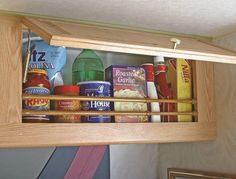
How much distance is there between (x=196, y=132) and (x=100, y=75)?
401 millimetres

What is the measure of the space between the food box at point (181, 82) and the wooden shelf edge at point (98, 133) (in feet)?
0.21

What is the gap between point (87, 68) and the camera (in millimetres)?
1230

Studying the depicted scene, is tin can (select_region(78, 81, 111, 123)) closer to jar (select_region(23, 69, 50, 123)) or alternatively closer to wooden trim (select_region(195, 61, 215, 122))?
jar (select_region(23, 69, 50, 123))

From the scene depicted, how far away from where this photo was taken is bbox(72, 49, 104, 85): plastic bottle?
122 cm

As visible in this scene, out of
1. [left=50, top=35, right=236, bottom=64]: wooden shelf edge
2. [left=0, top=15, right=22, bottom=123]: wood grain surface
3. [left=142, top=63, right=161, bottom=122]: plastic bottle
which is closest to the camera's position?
[left=50, top=35, right=236, bottom=64]: wooden shelf edge

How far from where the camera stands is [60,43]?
834 millimetres

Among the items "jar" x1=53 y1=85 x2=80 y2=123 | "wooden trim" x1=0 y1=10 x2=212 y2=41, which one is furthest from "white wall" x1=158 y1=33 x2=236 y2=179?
"jar" x1=53 y1=85 x2=80 y2=123

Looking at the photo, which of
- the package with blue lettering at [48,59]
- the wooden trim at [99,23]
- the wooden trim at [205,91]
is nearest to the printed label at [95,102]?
the package with blue lettering at [48,59]

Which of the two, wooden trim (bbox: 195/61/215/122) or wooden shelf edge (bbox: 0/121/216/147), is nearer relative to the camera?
wooden shelf edge (bbox: 0/121/216/147)

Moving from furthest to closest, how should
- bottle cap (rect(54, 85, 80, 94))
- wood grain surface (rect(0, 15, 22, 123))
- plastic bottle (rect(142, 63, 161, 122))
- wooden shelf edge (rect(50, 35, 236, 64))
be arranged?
1. plastic bottle (rect(142, 63, 161, 122))
2. bottle cap (rect(54, 85, 80, 94))
3. wood grain surface (rect(0, 15, 22, 123))
4. wooden shelf edge (rect(50, 35, 236, 64))

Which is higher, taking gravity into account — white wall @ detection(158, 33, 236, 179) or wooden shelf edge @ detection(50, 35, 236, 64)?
wooden shelf edge @ detection(50, 35, 236, 64)

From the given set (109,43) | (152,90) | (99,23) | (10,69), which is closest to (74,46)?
(109,43)

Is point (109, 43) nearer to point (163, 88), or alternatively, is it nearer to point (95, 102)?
point (95, 102)

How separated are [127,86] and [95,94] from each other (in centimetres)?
14
